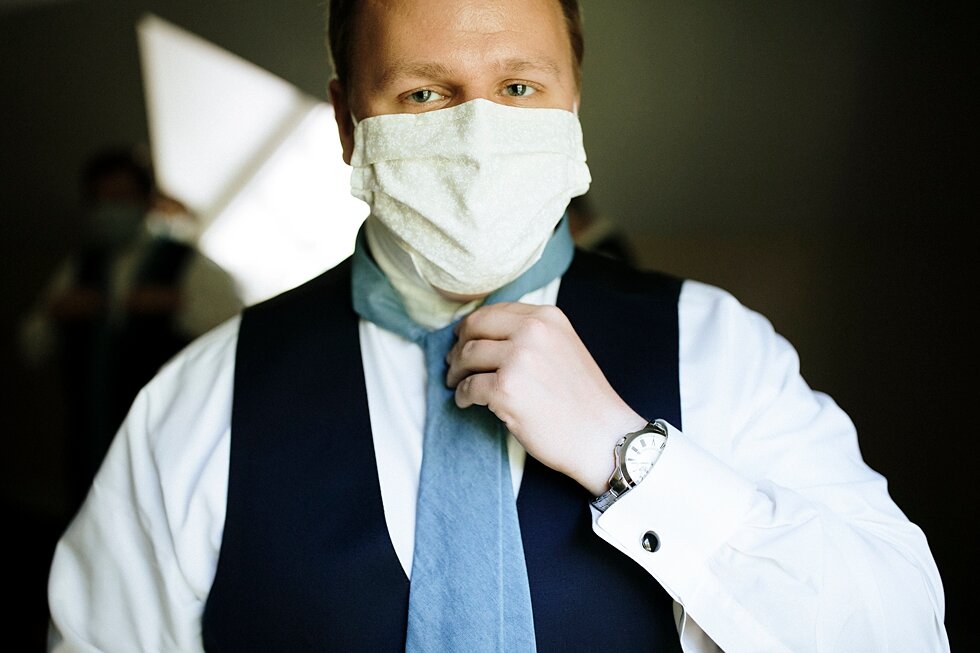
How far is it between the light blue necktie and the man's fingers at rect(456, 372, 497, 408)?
0.23ft

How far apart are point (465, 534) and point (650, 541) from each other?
21cm

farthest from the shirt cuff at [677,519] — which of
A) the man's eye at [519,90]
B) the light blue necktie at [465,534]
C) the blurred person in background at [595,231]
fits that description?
the blurred person in background at [595,231]

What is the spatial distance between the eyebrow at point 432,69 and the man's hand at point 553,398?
28 centimetres

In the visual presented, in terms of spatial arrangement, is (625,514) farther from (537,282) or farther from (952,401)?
(952,401)

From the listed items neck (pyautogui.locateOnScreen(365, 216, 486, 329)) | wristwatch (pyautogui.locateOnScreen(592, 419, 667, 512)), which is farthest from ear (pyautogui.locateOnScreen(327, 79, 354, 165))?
wristwatch (pyautogui.locateOnScreen(592, 419, 667, 512))

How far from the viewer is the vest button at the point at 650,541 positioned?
3.02 feet

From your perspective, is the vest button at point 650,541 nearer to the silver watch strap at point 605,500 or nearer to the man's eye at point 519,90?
the silver watch strap at point 605,500

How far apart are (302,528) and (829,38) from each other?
3.24 metres

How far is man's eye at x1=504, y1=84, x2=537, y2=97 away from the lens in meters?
1.05

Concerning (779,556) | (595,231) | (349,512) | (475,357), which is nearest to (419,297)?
(475,357)

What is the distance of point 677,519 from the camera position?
0.92 meters

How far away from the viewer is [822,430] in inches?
41.2

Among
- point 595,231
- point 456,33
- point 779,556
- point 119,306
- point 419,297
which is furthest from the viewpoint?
point 119,306

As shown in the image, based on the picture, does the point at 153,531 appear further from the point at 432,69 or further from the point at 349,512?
the point at 432,69
